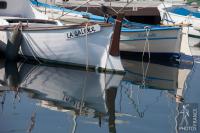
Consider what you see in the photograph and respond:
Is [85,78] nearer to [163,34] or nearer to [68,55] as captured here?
[68,55]

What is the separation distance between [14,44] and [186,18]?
492 inches

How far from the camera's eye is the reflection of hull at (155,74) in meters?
16.0

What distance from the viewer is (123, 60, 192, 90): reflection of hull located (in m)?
16.0

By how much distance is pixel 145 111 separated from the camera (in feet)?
40.2

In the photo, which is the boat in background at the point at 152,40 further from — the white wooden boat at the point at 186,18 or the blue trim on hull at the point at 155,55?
the white wooden boat at the point at 186,18

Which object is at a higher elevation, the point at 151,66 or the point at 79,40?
the point at 79,40

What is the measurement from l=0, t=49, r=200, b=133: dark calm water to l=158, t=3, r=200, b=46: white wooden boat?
833 centimetres

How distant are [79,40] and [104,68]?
1.24 meters

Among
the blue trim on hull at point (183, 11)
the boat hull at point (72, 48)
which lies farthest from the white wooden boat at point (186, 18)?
the boat hull at point (72, 48)

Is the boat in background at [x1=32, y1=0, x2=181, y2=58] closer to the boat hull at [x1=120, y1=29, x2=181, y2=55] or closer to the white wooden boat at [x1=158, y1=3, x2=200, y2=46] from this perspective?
the boat hull at [x1=120, y1=29, x2=181, y2=55]

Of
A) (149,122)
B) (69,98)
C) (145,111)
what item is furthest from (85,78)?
(149,122)

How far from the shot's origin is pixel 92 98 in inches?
524

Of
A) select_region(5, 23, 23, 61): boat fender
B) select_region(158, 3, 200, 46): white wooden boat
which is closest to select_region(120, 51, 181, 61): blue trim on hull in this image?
select_region(5, 23, 23, 61): boat fender

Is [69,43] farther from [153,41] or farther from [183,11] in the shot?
[183,11]
